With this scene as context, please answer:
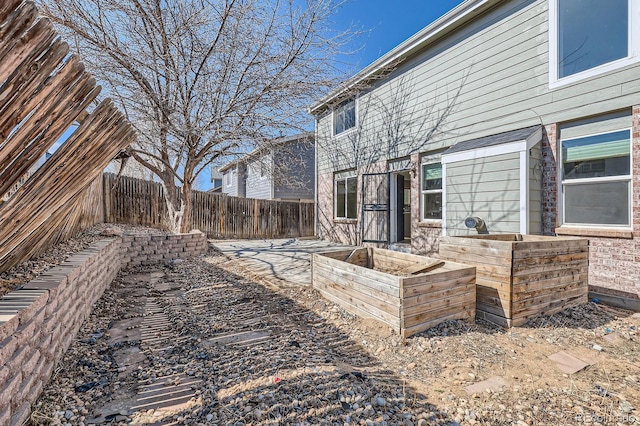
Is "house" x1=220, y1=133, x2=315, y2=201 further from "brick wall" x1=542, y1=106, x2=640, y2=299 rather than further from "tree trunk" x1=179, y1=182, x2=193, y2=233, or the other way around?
"brick wall" x1=542, y1=106, x2=640, y2=299

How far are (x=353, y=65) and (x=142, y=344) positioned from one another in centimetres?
642

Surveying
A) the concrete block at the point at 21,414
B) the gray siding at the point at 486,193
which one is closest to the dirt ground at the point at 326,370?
the concrete block at the point at 21,414

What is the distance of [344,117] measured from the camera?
9047 millimetres

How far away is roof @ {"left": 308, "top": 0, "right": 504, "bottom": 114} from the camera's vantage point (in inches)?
209

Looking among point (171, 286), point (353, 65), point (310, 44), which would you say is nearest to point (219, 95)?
point (310, 44)

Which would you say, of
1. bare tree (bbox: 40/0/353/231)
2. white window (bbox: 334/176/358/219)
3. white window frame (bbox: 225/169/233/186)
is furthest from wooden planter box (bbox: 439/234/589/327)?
white window frame (bbox: 225/169/233/186)

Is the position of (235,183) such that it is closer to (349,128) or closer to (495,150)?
(349,128)

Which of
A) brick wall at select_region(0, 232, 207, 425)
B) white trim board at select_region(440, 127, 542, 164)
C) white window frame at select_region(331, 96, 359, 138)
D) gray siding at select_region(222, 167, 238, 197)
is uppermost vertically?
white window frame at select_region(331, 96, 359, 138)

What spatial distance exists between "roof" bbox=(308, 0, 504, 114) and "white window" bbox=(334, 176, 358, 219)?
251 cm

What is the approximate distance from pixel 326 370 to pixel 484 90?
532cm

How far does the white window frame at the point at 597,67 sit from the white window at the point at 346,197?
16.3ft

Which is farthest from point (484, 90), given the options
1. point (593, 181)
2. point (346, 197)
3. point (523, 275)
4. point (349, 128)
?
point (346, 197)

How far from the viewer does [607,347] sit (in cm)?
276

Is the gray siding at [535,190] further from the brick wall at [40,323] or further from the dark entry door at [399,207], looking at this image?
the brick wall at [40,323]
